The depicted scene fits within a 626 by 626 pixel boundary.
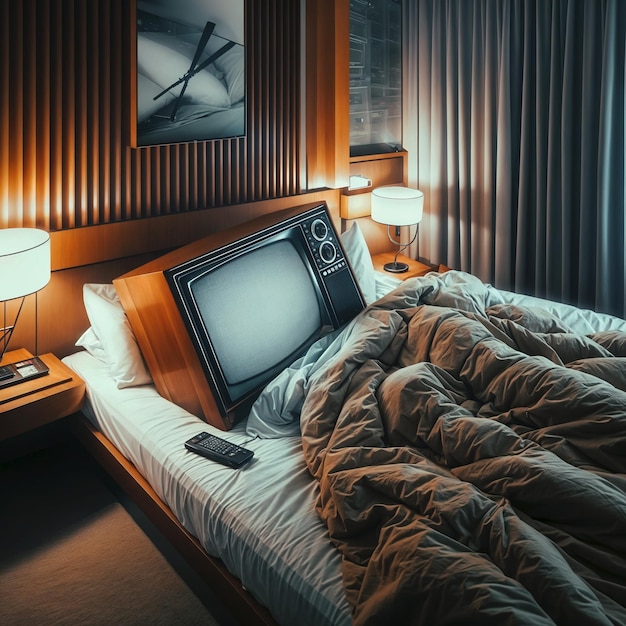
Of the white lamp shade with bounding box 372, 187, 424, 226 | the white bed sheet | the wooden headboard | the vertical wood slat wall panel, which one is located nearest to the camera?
the white bed sheet

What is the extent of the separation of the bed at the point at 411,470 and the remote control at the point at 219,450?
3 cm

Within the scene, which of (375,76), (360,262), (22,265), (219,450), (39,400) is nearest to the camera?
(219,450)

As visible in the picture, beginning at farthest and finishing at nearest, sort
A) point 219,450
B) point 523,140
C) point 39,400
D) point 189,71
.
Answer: point 523,140 → point 189,71 → point 39,400 → point 219,450

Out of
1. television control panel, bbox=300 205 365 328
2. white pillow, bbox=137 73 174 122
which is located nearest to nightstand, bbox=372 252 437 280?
television control panel, bbox=300 205 365 328

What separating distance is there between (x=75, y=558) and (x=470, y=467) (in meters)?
1.24

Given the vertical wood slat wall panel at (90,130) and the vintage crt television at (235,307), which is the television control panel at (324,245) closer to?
→ the vintage crt television at (235,307)

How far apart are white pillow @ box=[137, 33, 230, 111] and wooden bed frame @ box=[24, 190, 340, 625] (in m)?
0.46

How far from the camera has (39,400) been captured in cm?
A: 196

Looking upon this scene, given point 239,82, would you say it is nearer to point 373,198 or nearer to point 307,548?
point 373,198

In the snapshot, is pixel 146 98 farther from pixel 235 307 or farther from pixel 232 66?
pixel 235 307

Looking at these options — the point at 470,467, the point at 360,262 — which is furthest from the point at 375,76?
the point at 470,467

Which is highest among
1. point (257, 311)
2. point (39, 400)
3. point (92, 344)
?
point (257, 311)

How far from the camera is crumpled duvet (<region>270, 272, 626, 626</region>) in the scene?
1067mm

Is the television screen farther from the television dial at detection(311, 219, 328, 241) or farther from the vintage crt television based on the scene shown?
the television dial at detection(311, 219, 328, 241)
